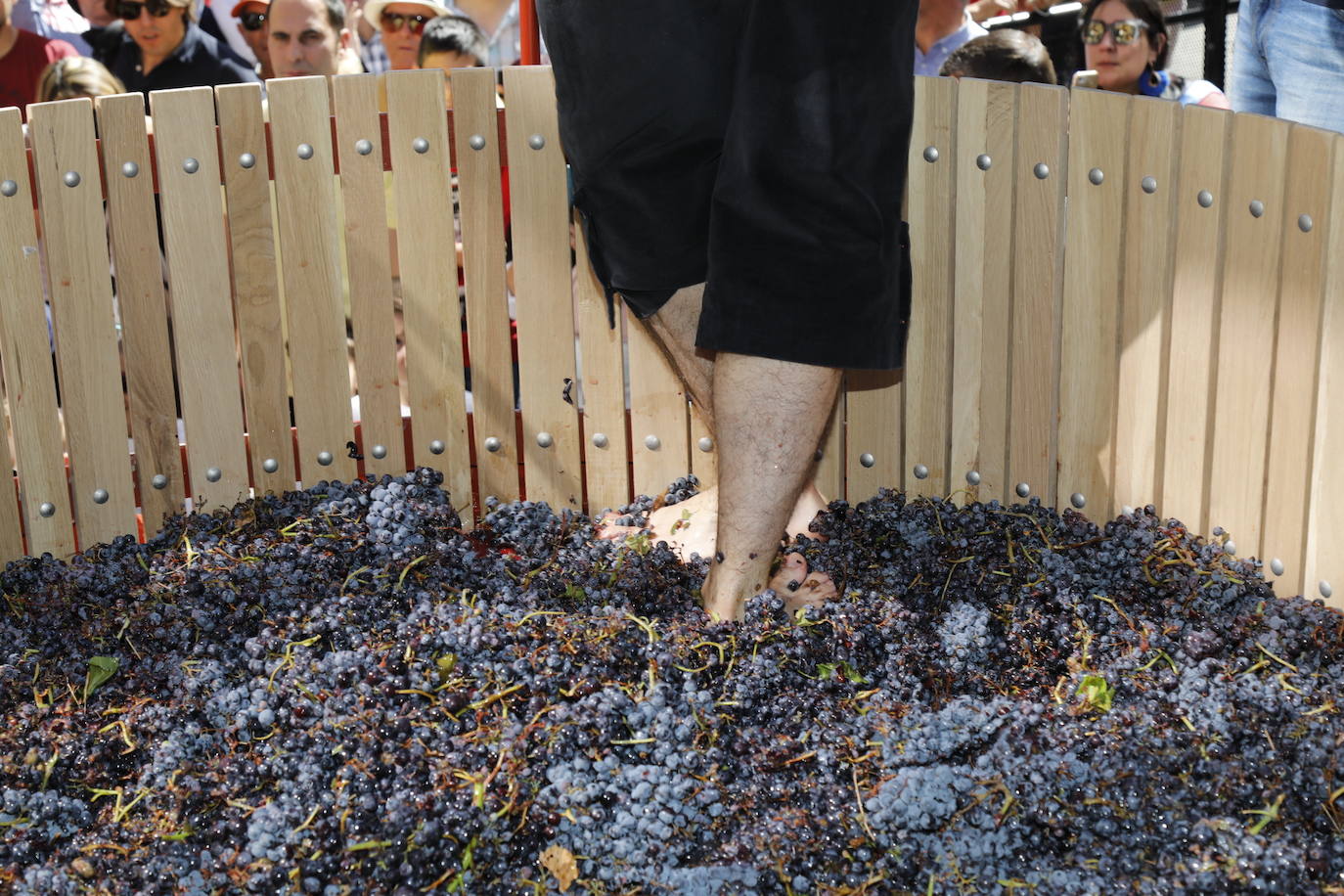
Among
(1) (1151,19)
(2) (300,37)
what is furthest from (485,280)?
(1) (1151,19)

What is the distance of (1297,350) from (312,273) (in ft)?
6.20

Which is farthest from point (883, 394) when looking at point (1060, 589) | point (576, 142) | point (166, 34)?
point (166, 34)

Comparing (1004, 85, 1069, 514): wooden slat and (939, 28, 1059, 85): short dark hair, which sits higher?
(939, 28, 1059, 85): short dark hair

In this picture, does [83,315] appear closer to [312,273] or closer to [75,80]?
[312,273]

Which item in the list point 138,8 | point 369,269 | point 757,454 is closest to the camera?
point 757,454

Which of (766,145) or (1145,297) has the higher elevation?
(766,145)

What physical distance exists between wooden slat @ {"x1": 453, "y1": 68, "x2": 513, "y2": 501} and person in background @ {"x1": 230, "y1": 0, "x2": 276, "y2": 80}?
267cm

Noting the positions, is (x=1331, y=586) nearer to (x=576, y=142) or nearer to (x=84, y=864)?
(x=576, y=142)

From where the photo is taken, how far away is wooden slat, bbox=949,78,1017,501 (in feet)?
8.51

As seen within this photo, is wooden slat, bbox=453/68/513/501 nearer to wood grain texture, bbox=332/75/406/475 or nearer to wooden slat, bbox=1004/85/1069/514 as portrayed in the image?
wood grain texture, bbox=332/75/406/475

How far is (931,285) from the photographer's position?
2695mm

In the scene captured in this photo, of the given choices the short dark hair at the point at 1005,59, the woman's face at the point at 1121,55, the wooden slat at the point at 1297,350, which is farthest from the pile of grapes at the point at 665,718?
the woman's face at the point at 1121,55

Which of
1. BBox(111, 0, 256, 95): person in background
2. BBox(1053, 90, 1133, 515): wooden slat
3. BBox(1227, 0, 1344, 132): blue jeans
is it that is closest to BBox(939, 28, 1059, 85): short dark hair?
BBox(1227, 0, 1344, 132): blue jeans

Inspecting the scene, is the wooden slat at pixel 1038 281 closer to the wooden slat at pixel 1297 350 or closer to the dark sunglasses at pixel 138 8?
the wooden slat at pixel 1297 350
